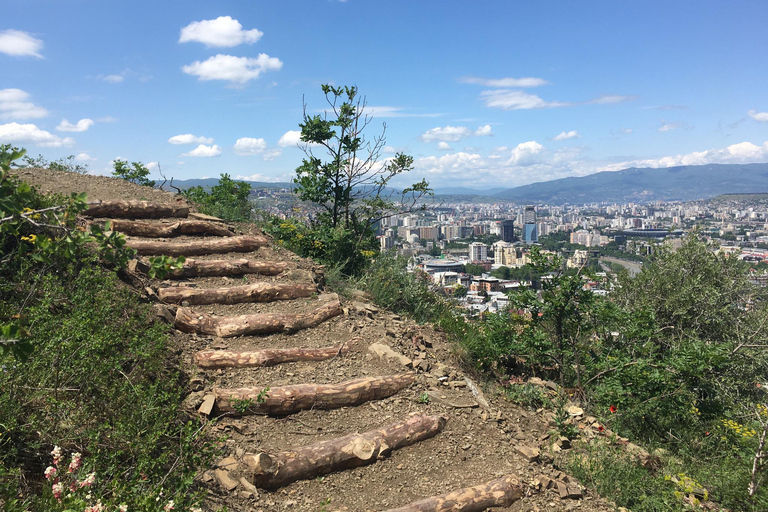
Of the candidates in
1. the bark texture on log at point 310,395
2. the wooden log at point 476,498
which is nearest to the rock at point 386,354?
the bark texture on log at point 310,395

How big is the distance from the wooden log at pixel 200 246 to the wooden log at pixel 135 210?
41.9 inches

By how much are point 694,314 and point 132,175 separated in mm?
12228

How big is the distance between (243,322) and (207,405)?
150cm

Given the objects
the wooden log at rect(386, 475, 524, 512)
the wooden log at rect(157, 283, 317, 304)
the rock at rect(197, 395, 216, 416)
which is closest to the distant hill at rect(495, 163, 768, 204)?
the wooden log at rect(157, 283, 317, 304)

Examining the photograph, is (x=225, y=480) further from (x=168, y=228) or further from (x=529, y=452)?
(x=168, y=228)

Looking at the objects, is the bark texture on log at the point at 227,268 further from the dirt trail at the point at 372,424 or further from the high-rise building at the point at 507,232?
the high-rise building at the point at 507,232

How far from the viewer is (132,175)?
1056 cm

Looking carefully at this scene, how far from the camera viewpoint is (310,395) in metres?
4.37

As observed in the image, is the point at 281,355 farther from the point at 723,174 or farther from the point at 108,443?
the point at 723,174

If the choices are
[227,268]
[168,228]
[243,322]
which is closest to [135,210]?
[168,228]

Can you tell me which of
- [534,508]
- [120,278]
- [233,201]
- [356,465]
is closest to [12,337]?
[356,465]

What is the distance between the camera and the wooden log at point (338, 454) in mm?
3459

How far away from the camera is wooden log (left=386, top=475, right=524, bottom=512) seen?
3.53 metres

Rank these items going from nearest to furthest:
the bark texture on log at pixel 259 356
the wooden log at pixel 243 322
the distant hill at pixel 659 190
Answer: the bark texture on log at pixel 259 356, the wooden log at pixel 243 322, the distant hill at pixel 659 190
